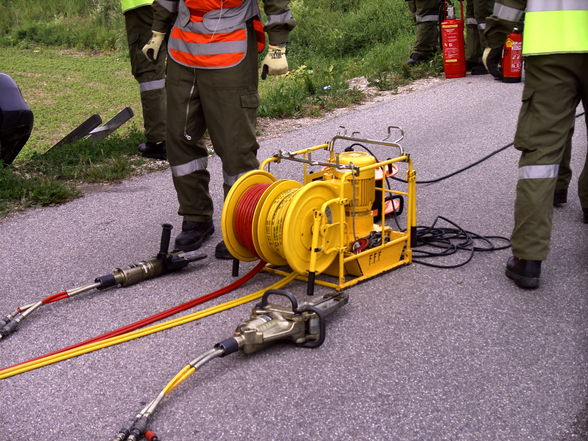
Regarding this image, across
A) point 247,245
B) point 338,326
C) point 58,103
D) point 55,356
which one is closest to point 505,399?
point 338,326

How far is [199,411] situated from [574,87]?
2.62 m

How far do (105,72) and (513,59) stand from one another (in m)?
7.04

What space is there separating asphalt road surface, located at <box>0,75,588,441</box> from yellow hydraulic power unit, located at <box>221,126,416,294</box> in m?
0.16

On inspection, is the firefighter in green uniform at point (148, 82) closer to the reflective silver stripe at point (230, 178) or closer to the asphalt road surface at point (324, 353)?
the asphalt road surface at point (324, 353)

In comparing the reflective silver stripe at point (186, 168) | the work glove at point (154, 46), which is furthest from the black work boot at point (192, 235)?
the work glove at point (154, 46)

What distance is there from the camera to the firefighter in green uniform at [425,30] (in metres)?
11.8

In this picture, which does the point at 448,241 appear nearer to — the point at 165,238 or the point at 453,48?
the point at 165,238

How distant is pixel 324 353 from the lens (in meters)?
3.68

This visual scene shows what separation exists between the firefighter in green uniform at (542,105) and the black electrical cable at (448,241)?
0.52m

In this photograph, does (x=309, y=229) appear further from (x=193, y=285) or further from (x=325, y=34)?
(x=325, y=34)

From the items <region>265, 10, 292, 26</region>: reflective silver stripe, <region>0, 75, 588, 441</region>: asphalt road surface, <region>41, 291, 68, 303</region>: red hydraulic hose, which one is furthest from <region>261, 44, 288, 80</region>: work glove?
<region>41, 291, 68, 303</region>: red hydraulic hose

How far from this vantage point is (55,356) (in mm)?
3641

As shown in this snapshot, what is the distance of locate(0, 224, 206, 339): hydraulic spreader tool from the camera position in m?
3.97

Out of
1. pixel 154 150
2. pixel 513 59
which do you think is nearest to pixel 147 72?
pixel 154 150
